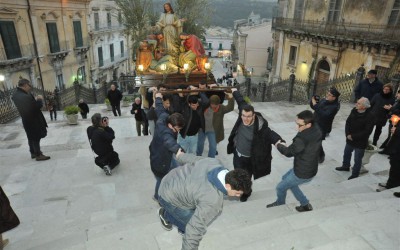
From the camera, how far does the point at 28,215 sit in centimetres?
425

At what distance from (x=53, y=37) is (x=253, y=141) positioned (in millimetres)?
20796

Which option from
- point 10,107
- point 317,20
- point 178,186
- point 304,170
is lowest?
point 10,107

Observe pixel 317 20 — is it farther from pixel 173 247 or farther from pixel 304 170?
pixel 173 247

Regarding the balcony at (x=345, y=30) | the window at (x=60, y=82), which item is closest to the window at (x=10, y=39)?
the window at (x=60, y=82)

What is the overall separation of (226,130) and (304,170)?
464 centimetres

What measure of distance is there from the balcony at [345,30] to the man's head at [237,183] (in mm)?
15396

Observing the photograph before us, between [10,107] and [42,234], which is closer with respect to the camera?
[42,234]

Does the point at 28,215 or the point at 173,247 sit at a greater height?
the point at 173,247

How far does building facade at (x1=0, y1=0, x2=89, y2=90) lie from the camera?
52.9ft

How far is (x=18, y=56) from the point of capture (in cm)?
1689

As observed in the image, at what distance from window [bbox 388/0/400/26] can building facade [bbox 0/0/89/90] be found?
1949cm

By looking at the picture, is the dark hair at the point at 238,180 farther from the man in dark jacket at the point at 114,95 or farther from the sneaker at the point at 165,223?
the man in dark jacket at the point at 114,95

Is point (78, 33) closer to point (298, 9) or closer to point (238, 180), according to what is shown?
point (298, 9)

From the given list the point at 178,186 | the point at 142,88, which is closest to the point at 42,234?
the point at 178,186
